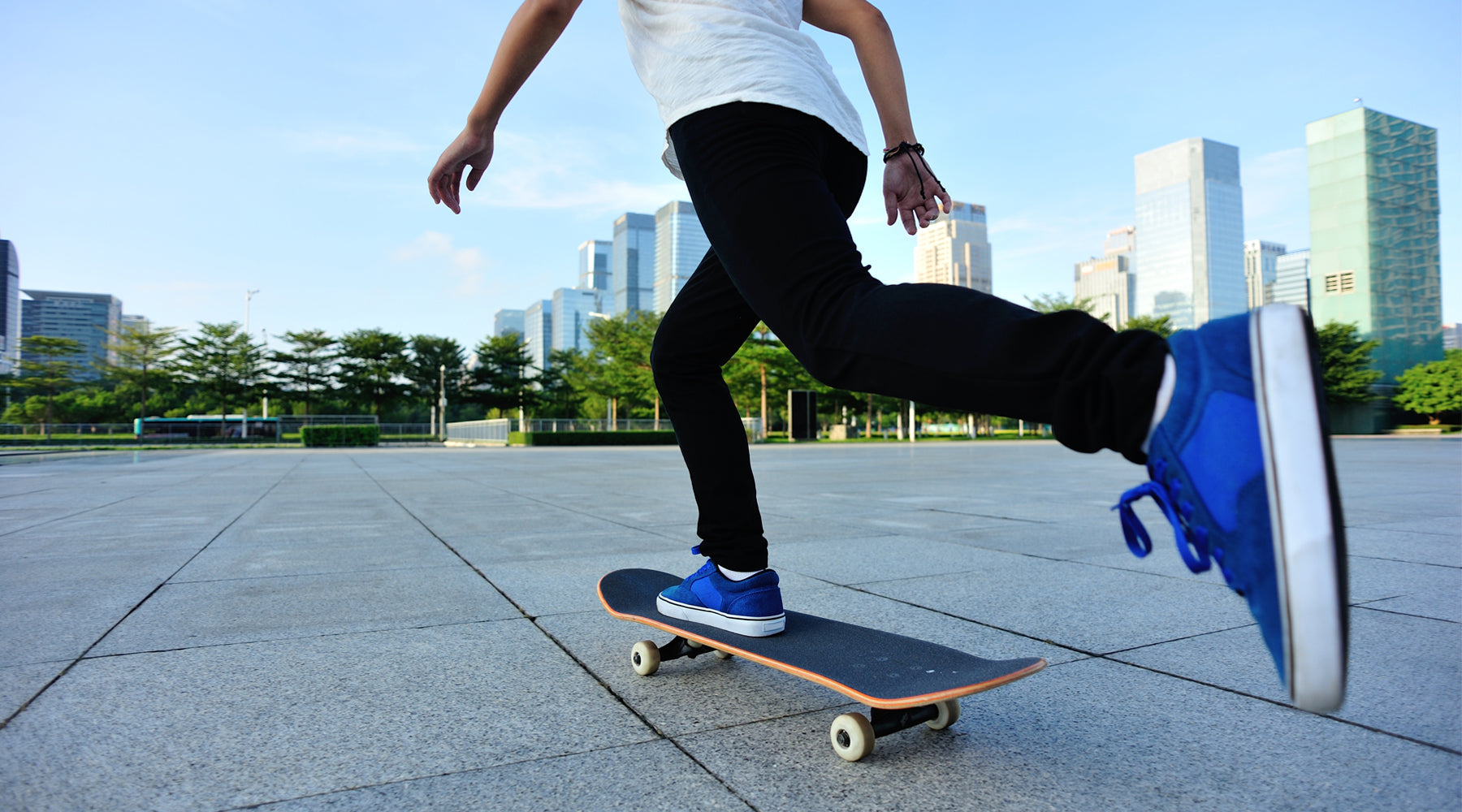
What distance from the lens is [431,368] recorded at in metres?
47.4

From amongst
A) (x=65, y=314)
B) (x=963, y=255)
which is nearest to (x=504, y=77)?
(x=65, y=314)

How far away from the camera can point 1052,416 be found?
825 millimetres

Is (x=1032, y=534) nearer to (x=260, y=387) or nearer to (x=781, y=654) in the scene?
(x=781, y=654)

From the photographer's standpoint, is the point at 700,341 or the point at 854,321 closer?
the point at 854,321

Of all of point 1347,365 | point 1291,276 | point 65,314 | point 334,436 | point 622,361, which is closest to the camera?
point 334,436

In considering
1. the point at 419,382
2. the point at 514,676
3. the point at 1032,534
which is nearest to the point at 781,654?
the point at 514,676

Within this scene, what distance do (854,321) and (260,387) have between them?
5099 centimetres

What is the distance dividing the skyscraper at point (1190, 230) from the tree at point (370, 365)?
101m

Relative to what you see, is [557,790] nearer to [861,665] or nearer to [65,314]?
[861,665]

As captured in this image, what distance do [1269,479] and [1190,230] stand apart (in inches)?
5175

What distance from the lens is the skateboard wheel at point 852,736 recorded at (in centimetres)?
115

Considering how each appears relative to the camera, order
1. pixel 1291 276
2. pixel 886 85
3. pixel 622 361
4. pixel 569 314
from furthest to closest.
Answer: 1. pixel 569 314
2. pixel 1291 276
3. pixel 622 361
4. pixel 886 85

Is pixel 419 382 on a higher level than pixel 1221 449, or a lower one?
higher

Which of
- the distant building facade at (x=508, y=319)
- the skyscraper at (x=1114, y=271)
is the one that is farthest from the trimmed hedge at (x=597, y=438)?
the distant building facade at (x=508, y=319)
